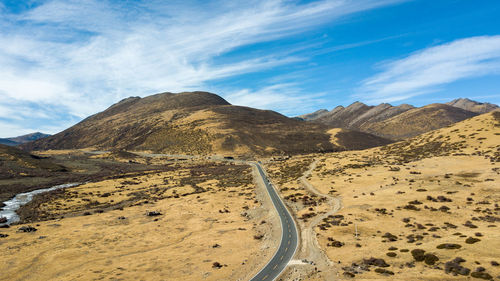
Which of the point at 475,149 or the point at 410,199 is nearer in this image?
the point at 410,199

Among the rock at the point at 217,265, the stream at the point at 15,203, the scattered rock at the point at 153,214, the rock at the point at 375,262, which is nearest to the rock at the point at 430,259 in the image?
the rock at the point at 375,262

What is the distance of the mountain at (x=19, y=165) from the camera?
119m

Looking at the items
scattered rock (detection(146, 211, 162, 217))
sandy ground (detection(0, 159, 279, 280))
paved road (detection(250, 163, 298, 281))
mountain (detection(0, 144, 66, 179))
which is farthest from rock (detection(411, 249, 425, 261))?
mountain (detection(0, 144, 66, 179))

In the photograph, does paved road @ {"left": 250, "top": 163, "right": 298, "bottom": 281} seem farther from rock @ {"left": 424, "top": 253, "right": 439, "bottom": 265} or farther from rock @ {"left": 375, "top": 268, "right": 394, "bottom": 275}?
rock @ {"left": 424, "top": 253, "right": 439, "bottom": 265}

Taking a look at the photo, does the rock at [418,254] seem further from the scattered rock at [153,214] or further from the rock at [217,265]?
the scattered rock at [153,214]

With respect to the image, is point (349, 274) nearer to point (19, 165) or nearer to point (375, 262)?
point (375, 262)

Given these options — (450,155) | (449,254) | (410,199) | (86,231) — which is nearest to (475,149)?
(450,155)

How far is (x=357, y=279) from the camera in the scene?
31656 mm

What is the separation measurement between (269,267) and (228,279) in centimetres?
620

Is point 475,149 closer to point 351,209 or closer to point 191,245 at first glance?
point 351,209

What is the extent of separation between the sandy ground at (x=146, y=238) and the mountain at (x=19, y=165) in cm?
5203

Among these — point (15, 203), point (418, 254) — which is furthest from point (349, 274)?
point (15, 203)

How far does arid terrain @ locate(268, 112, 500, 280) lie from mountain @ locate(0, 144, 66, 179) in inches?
4574

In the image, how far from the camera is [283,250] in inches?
1684
